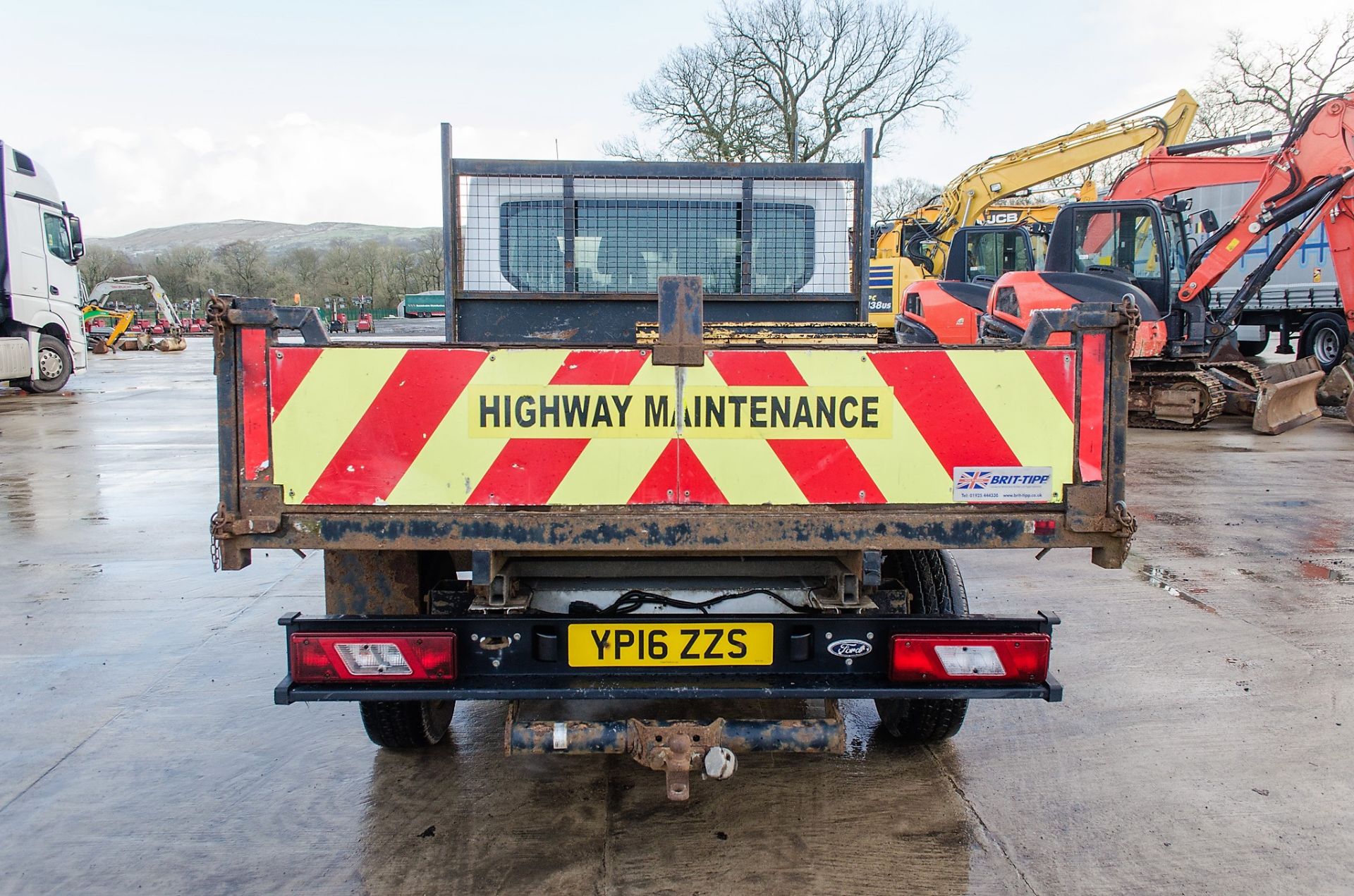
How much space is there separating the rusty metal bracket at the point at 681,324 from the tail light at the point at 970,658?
3.50ft

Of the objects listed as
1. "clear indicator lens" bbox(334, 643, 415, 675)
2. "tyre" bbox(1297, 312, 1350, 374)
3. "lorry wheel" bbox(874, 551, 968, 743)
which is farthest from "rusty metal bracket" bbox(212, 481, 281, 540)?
"tyre" bbox(1297, 312, 1350, 374)

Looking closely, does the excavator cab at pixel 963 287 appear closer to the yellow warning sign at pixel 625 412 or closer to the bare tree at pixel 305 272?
the yellow warning sign at pixel 625 412

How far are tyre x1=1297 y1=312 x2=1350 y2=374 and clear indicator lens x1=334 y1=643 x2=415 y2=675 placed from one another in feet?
62.3

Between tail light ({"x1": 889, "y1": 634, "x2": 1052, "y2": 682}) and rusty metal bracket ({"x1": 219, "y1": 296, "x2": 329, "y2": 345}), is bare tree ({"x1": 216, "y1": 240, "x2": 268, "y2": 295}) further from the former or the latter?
tail light ({"x1": 889, "y1": 634, "x2": 1052, "y2": 682})

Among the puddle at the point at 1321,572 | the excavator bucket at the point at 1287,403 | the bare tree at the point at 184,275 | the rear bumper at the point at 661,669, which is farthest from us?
the bare tree at the point at 184,275

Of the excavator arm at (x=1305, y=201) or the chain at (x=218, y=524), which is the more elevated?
the excavator arm at (x=1305, y=201)

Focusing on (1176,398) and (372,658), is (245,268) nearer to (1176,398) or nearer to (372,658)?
(1176,398)

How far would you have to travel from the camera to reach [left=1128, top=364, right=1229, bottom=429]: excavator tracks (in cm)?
1254

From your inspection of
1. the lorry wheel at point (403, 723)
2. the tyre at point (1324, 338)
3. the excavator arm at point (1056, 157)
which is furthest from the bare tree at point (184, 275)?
the lorry wheel at point (403, 723)

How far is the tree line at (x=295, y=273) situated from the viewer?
248 feet

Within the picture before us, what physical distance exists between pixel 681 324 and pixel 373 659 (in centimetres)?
136

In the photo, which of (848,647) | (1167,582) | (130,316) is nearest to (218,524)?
(848,647)

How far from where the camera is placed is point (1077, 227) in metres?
12.5

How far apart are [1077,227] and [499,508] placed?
11930 millimetres
